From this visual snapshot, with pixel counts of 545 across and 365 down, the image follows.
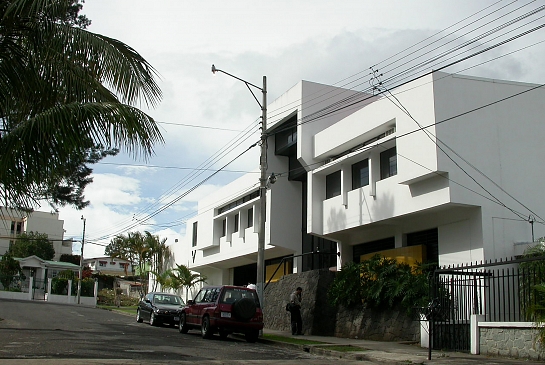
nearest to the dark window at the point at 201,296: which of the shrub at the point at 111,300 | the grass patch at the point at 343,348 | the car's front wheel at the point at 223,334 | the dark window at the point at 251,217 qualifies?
the car's front wheel at the point at 223,334

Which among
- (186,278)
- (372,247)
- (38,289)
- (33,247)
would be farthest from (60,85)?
(33,247)

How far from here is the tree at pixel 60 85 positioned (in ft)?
32.5

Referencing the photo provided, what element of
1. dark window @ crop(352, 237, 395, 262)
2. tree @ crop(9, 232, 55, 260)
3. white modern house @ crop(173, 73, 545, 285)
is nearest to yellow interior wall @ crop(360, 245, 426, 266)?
white modern house @ crop(173, 73, 545, 285)

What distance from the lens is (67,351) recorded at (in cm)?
1332

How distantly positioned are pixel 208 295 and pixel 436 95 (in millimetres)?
9652

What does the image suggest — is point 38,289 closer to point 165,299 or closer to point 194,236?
point 194,236

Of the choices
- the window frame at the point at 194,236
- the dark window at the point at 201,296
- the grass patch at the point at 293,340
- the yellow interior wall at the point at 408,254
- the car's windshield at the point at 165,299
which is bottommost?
the grass patch at the point at 293,340

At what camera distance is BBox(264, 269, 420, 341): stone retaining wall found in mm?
19156

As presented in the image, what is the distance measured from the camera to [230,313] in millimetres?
19188

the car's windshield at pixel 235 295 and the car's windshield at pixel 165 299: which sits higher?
the car's windshield at pixel 235 295

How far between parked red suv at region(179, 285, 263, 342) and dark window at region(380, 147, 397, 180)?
20.9 feet

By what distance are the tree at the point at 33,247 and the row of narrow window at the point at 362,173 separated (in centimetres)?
5737

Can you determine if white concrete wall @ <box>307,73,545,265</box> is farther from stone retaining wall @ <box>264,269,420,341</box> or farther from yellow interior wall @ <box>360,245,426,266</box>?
stone retaining wall @ <box>264,269,420,341</box>

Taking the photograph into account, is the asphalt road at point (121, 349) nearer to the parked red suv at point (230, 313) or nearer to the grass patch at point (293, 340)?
the parked red suv at point (230, 313)
